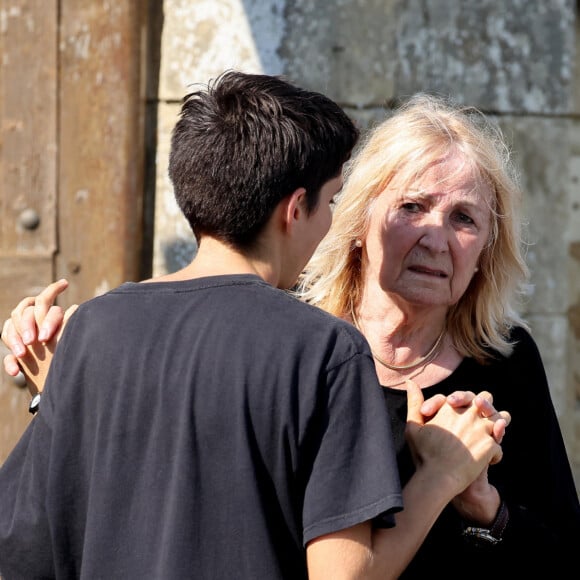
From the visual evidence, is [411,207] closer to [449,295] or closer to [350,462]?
[449,295]

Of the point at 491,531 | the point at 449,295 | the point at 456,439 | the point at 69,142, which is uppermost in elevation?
the point at 69,142

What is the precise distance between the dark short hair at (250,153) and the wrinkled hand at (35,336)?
1.21 ft

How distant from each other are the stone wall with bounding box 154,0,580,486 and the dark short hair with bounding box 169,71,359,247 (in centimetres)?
184

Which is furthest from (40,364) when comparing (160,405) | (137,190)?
(137,190)

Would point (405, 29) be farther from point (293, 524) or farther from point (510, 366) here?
point (293, 524)

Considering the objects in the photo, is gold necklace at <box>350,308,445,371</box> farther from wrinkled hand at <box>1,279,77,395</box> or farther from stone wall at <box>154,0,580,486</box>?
stone wall at <box>154,0,580,486</box>

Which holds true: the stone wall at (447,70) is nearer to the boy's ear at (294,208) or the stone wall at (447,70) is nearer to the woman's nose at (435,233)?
the woman's nose at (435,233)

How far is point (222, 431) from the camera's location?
1.42 metres

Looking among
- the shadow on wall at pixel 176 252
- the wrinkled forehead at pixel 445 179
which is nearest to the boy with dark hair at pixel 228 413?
the wrinkled forehead at pixel 445 179

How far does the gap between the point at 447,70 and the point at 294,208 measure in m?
2.13

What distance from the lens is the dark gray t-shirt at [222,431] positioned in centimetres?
142

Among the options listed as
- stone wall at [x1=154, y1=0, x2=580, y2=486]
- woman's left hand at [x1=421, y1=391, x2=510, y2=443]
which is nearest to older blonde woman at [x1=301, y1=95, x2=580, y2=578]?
woman's left hand at [x1=421, y1=391, x2=510, y2=443]

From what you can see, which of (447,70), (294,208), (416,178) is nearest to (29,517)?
(294,208)

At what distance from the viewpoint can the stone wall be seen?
3.41 meters
